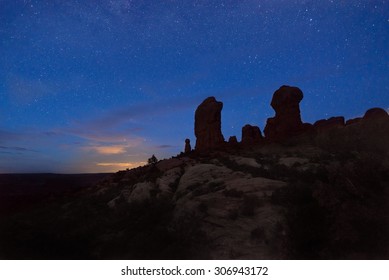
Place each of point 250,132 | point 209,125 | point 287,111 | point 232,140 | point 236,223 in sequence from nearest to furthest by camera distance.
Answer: point 236,223 < point 287,111 < point 209,125 < point 232,140 < point 250,132

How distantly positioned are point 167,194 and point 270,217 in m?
6.53

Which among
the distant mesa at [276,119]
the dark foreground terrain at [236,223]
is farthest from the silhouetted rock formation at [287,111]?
the dark foreground terrain at [236,223]

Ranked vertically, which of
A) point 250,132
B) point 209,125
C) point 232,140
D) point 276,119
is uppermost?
point 276,119

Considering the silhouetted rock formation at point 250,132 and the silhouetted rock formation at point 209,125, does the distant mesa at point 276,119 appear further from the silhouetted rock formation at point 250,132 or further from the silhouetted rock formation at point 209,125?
the silhouetted rock formation at point 250,132

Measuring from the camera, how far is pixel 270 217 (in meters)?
9.62

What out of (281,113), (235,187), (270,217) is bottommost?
(270,217)

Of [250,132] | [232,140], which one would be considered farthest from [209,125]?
[250,132]

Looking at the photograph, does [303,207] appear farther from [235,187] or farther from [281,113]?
[281,113]

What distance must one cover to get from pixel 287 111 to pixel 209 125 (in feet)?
40.8

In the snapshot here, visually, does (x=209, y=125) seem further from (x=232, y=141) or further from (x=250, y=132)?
(x=250, y=132)

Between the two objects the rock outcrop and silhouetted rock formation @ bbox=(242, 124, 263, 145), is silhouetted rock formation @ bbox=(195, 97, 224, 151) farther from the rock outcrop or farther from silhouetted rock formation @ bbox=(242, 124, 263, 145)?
silhouetted rock formation @ bbox=(242, 124, 263, 145)

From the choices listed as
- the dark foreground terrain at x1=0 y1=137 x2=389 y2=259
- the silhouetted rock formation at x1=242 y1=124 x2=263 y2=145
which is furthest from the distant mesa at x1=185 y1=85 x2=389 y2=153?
the dark foreground terrain at x1=0 y1=137 x2=389 y2=259

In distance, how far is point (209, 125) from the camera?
46188mm

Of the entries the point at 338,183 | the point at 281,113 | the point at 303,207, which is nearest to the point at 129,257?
the point at 303,207
